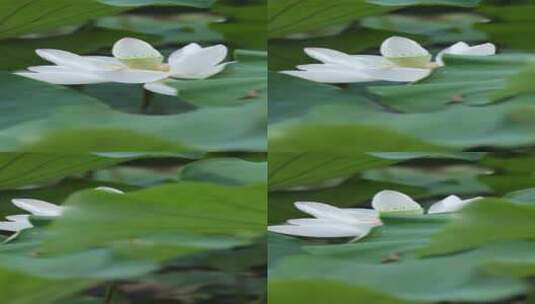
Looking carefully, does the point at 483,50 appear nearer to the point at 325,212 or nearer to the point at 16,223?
the point at 325,212

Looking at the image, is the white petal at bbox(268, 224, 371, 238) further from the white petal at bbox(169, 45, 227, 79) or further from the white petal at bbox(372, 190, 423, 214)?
the white petal at bbox(169, 45, 227, 79)

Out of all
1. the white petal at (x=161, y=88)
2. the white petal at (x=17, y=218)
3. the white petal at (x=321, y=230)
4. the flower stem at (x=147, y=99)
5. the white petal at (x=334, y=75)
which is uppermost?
the white petal at (x=334, y=75)

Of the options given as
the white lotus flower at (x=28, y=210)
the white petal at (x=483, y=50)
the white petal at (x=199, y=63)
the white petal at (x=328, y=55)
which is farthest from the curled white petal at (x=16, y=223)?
the white petal at (x=483, y=50)

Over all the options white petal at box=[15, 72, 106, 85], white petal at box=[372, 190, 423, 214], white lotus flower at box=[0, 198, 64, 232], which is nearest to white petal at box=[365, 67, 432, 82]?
white petal at box=[372, 190, 423, 214]

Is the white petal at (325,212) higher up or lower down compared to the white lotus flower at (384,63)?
lower down

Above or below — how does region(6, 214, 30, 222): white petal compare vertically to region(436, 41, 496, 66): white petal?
below

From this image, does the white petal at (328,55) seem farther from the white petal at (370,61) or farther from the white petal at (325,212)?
the white petal at (325,212)

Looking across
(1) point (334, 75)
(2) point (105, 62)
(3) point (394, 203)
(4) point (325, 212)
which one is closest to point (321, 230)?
(4) point (325, 212)

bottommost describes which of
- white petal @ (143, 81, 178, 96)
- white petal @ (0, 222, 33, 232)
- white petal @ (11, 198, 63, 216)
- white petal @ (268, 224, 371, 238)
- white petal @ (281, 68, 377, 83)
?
white petal @ (268, 224, 371, 238)
